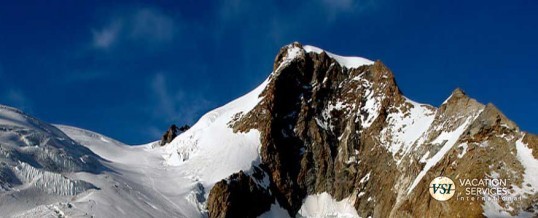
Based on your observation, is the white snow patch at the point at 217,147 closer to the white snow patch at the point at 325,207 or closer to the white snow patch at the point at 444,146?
the white snow patch at the point at 325,207

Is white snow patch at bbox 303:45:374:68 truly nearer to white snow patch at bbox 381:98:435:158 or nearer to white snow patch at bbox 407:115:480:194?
white snow patch at bbox 381:98:435:158

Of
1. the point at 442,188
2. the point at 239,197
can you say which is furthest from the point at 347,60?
the point at 442,188

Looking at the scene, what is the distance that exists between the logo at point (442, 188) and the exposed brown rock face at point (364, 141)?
711 mm

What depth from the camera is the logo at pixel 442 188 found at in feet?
223

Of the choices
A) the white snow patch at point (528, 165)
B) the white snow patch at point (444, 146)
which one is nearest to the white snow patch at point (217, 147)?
the white snow patch at point (444, 146)

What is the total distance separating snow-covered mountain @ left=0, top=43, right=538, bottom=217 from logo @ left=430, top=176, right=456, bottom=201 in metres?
0.83

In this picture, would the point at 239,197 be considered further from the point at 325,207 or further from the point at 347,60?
the point at 347,60

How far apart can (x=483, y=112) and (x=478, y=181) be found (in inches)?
514

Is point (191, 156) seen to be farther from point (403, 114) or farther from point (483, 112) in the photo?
point (483, 112)

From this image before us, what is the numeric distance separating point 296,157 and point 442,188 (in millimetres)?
45568

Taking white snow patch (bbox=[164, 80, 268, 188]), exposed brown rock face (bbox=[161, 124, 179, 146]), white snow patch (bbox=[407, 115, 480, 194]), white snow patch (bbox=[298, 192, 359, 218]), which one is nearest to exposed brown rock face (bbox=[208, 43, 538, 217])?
white snow patch (bbox=[407, 115, 480, 194])

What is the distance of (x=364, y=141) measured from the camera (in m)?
108

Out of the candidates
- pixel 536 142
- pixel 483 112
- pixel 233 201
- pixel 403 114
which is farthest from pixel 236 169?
pixel 536 142

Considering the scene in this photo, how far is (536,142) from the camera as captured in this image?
6594 centimetres
